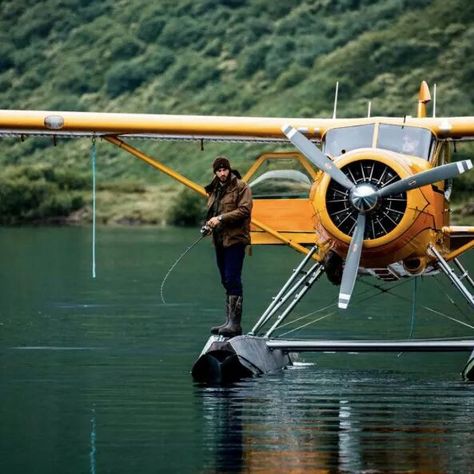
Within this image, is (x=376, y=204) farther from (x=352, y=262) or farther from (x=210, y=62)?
(x=210, y=62)

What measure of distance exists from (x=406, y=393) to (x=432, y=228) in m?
1.74

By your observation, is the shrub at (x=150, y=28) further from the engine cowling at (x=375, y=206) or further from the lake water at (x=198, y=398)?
the engine cowling at (x=375, y=206)

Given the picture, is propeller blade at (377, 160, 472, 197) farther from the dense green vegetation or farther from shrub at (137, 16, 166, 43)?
shrub at (137, 16, 166, 43)

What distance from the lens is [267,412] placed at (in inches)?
411

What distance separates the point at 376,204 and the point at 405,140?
133 centimetres

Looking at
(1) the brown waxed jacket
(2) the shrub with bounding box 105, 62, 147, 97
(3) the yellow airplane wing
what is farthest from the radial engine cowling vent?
(2) the shrub with bounding box 105, 62, 147, 97

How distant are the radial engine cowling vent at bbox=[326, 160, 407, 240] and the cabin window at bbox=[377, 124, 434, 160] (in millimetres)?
874

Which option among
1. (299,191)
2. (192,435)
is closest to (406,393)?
(192,435)

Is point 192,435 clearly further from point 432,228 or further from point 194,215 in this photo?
point 194,215

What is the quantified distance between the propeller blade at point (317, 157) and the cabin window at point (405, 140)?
61 cm

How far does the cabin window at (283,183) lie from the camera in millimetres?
14758

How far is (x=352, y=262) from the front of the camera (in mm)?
12266

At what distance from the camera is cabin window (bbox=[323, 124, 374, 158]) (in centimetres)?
1318

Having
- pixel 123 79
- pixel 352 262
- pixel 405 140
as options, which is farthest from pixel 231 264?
pixel 123 79
